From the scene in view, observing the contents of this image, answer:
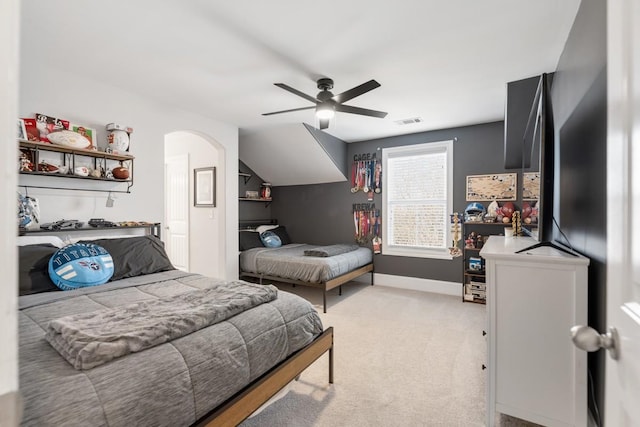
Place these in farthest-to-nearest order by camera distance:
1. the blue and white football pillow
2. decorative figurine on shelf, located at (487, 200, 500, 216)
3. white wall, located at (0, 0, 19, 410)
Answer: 1. decorative figurine on shelf, located at (487, 200, 500, 216)
2. the blue and white football pillow
3. white wall, located at (0, 0, 19, 410)

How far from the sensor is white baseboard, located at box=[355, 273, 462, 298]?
4332mm

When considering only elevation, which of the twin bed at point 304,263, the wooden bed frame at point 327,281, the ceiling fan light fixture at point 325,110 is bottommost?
the wooden bed frame at point 327,281

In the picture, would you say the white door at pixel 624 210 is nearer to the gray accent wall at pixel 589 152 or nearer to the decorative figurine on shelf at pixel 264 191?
the gray accent wall at pixel 589 152

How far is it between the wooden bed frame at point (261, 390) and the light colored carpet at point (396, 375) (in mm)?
315

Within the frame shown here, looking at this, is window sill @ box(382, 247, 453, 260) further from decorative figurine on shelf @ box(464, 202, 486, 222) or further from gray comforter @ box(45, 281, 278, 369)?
gray comforter @ box(45, 281, 278, 369)

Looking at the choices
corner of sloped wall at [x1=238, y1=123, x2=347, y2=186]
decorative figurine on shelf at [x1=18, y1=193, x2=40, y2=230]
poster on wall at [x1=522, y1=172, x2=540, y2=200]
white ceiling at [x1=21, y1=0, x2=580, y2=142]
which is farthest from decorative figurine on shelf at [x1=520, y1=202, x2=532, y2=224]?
decorative figurine on shelf at [x1=18, y1=193, x2=40, y2=230]

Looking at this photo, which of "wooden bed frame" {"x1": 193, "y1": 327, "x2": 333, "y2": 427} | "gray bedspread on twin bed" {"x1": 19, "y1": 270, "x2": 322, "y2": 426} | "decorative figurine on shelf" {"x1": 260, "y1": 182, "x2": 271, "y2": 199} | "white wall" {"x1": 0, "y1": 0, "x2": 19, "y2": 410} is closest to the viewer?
"white wall" {"x1": 0, "y1": 0, "x2": 19, "y2": 410}

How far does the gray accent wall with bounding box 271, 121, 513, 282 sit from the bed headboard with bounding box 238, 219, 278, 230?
0.44ft

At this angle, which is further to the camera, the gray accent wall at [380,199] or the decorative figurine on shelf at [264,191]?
the decorative figurine on shelf at [264,191]

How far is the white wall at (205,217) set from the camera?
4.21 m

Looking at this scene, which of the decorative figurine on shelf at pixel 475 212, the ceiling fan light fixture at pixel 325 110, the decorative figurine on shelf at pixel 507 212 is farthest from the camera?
the decorative figurine on shelf at pixel 475 212

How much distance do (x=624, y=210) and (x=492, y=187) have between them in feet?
12.6

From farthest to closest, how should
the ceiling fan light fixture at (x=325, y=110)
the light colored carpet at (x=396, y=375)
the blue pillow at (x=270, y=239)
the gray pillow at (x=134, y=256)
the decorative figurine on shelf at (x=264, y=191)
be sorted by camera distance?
→ the decorative figurine on shelf at (x=264, y=191) → the blue pillow at (x=270, y=239) → the ceiling fan light fixture at (x=325, y=110) → the gray pillow at (x=134, y=256) → the light colored carpet at (x=396, y=375)

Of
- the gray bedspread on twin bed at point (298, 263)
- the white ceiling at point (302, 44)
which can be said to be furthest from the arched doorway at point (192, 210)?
the white ceiling at point (302, 44)
